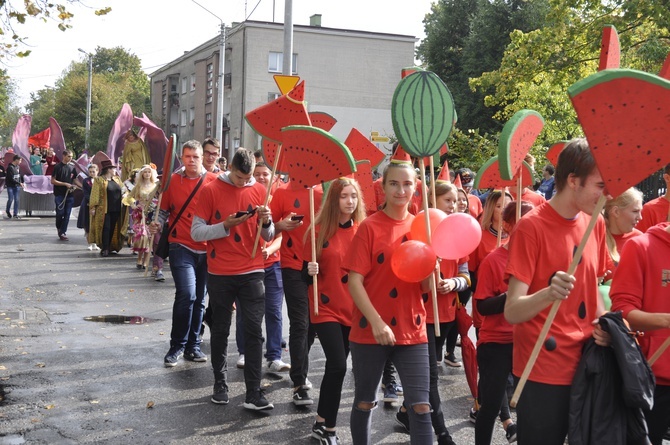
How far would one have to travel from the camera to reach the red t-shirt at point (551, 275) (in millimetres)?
3564

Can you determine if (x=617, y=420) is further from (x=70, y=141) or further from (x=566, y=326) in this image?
(x=70, y=141)

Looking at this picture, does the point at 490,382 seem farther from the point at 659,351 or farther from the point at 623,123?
the point at 623,123

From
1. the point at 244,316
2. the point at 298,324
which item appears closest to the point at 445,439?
the point at 298,324

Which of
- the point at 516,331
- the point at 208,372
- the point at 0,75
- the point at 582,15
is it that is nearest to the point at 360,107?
the point at 582,15

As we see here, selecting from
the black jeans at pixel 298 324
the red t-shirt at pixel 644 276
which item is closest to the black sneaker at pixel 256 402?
the black jeans at pixel 298 324

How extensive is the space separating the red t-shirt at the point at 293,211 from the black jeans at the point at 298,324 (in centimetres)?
11

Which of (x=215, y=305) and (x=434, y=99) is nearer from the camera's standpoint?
(x=434, y=99)

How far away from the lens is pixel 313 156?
5.69 meters

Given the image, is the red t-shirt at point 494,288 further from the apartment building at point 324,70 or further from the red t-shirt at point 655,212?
the apartment building at point 324,70

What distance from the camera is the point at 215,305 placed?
6.74m

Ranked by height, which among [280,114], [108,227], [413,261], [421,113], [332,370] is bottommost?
[332,370]

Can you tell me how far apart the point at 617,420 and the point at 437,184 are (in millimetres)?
3267

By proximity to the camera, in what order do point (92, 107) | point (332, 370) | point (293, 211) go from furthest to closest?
1. point (92, 107)
2. point (293, 211)
3. point (332, 370)

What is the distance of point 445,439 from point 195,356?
10.7 feet
